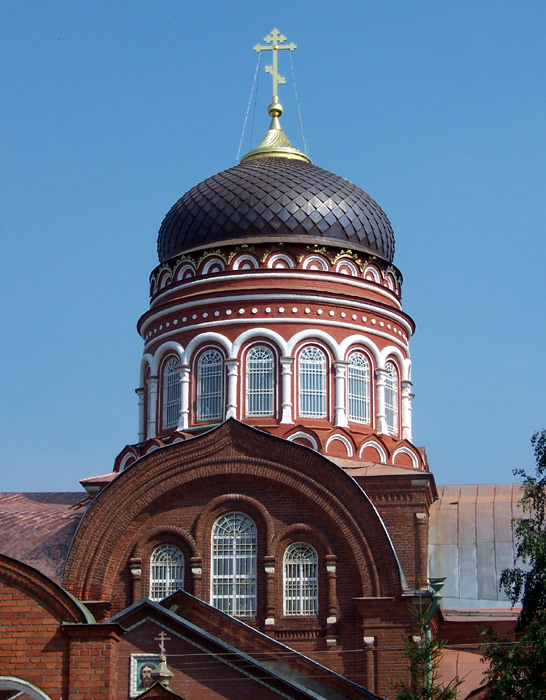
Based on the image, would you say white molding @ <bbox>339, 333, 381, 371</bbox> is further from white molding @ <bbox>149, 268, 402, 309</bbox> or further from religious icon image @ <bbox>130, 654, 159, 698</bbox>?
religious icon image @ <bbox>130, 654, 159, 698</bbox>

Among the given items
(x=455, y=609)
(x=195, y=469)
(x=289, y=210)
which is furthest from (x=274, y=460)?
(x=289, y=210)

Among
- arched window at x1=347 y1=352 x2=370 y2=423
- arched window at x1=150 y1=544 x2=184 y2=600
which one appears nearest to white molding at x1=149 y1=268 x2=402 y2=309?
arched window at x1=347 y1=352 x2=370 y2=423

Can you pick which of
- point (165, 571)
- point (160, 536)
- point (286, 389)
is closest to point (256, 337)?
point (286, 389)

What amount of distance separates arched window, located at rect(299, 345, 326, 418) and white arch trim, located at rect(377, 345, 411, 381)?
1412 millimetres

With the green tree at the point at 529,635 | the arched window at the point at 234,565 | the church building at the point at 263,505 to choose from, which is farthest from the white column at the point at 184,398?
the green tree at the point at 529,635

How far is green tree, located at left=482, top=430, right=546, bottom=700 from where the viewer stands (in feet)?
56.2

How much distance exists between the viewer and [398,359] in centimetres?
2708

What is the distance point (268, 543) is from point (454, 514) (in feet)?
18.9

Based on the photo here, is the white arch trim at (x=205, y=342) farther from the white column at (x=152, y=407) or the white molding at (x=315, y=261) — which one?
the white molding at (x=315, y=261)

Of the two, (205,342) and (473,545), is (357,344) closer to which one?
(205,342)

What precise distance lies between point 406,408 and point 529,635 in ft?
32.8

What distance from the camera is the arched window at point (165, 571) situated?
22359mm

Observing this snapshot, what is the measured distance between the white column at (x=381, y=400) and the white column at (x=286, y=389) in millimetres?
1982

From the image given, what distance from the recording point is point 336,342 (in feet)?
84.8
